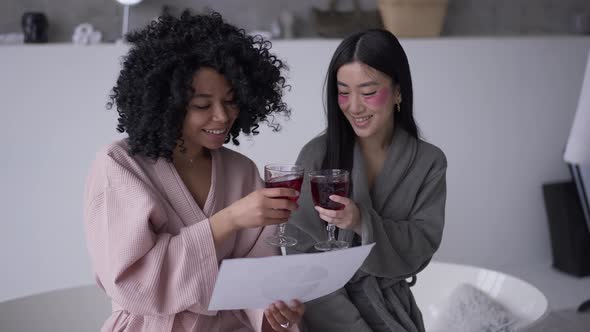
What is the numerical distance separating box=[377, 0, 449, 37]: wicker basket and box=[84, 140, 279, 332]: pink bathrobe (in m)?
2.44

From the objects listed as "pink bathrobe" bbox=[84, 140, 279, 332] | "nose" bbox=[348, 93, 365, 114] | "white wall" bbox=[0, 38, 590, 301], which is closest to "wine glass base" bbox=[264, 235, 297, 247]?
"pink bathrobe" bbox=[84, 140, 279, 332]

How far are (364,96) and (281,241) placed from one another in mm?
389

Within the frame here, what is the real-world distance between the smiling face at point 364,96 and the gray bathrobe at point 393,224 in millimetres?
125

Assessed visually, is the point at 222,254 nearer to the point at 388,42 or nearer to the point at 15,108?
the point at 388,42

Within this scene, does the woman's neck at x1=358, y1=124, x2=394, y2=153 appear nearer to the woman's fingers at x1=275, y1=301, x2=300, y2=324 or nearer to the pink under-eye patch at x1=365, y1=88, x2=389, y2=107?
the pink under-eye patch at x1=365, y1=88, x2=389, y2=107

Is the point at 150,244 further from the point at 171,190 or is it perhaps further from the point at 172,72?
the point at 172,72

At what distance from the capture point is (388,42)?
181 centimetres

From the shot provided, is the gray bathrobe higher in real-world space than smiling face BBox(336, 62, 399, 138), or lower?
lower

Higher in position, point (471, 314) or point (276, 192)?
point (276, 192)

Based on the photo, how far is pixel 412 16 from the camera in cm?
400

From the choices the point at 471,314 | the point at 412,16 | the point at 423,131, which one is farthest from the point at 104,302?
the point at 412,16

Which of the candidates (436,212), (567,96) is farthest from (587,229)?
(436,212)

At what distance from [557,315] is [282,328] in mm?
2165

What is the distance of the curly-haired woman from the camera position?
1616 mm
